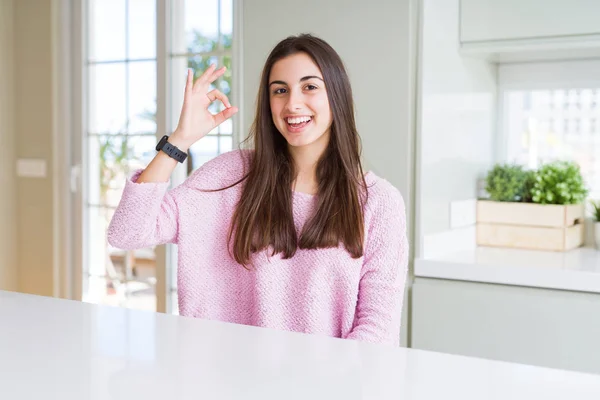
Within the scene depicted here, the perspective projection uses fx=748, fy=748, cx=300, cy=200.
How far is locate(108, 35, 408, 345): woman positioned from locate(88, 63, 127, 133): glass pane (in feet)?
6.28

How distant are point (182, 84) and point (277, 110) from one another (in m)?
1.68

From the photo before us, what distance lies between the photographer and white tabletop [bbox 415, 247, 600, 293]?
219cm

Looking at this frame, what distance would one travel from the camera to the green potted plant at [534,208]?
2.64 m

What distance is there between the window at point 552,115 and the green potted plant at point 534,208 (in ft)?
0.30

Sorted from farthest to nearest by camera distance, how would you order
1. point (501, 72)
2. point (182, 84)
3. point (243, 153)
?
1. point (182, 84)
2. point (501, 72)
3. point (243, 153)

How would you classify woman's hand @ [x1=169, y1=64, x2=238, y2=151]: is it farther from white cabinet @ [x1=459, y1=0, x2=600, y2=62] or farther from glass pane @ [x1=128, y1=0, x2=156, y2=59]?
glass pane @ [x1=128, y1=0, x2=156, y2=59]

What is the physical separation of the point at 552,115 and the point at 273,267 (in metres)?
1.74

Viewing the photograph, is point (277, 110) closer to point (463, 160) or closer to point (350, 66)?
point (350, 66)

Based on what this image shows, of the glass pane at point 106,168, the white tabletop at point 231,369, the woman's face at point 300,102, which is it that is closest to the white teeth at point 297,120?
the woman's face at point 300,102

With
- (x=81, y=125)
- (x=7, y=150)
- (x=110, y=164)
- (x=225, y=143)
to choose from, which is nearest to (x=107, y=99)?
(x=81, y=125)

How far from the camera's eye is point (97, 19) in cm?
354

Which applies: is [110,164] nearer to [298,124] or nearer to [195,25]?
[195,25]

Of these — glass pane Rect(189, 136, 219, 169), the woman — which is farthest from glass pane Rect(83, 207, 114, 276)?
the woman

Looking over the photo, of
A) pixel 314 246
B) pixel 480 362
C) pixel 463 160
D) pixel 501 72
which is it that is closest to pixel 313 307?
pixel 314 246
